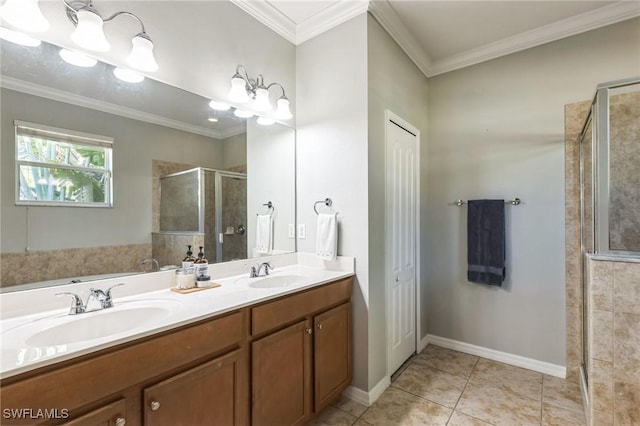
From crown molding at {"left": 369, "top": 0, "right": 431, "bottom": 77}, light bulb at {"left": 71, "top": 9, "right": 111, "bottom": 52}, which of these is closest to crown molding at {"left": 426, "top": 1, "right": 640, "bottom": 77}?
crown molding at {"left": 369, "top": 0, "right": 431, "bottom": 77}

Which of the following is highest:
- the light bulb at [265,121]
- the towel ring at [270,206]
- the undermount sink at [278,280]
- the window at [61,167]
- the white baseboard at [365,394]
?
the light bulb at [265,121]

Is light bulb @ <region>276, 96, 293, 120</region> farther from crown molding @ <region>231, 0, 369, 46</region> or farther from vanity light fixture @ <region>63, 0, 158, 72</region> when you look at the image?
vanity light fixture @ <region>63, 0, 158, 72</region>

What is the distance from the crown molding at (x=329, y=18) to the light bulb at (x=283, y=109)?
0.56 meters

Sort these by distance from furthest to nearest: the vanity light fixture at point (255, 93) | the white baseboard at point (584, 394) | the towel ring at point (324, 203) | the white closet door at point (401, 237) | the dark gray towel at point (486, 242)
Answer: the dark gray towel at point (486, 242), the white closet door at point (401, 237), the towel ring at point (324, 203), the vanity light fixture at point (255, 93), the white baseboard at point (584, 394)

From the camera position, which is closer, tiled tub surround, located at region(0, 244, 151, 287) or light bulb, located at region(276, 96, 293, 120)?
tiled tub surround, located at region(0, 244, 151, 287)

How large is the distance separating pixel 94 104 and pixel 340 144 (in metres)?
1.42

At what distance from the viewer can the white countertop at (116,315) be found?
2.83 feet

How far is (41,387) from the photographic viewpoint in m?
0.81

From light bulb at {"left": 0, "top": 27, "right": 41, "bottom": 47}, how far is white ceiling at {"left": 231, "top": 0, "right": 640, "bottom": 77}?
117 cm

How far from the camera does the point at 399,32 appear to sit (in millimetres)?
2285

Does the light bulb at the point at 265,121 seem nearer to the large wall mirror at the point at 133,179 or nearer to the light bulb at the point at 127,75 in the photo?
the large wall mirror at the point at 133,179

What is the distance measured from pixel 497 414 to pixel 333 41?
2.77 m

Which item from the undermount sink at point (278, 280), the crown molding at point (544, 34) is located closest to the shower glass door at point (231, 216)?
the undermount sink at point (278, 280)

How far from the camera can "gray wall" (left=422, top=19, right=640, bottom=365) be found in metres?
2.28
